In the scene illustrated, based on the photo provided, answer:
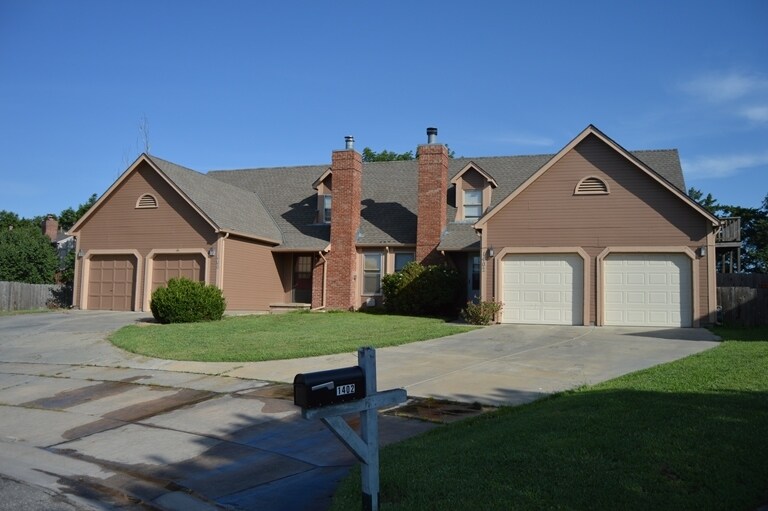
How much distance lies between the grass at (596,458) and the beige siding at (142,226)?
1868cm

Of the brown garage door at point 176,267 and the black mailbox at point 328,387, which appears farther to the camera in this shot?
the brown garage door at point 176,267

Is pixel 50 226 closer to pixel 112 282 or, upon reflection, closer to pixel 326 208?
pixel 112 282

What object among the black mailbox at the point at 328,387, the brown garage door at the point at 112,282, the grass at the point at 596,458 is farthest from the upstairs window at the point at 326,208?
the black mailbox at the point at 328,387

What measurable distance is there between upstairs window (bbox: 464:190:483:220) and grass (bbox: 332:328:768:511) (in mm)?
17785

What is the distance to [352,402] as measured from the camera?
16.0ft

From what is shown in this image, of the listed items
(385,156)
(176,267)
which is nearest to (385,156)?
(385,156)

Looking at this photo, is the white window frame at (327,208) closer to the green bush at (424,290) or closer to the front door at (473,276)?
the green bush at (424,290)

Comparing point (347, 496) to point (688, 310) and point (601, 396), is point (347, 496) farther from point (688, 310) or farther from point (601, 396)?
point (688, 310)

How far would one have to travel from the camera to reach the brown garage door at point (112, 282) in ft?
86.6

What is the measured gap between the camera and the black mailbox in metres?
4.55

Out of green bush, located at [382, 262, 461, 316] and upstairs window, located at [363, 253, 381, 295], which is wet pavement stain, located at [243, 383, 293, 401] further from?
upstairs window, located at [363, 253, 381, 295]

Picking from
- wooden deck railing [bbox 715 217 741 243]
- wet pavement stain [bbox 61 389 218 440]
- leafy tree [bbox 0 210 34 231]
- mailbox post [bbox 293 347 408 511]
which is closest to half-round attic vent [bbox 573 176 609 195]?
wooden deck railing [bbox 715 217 741 243]

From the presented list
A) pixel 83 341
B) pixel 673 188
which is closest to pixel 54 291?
pixel 83 341

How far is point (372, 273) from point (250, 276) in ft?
16.0
